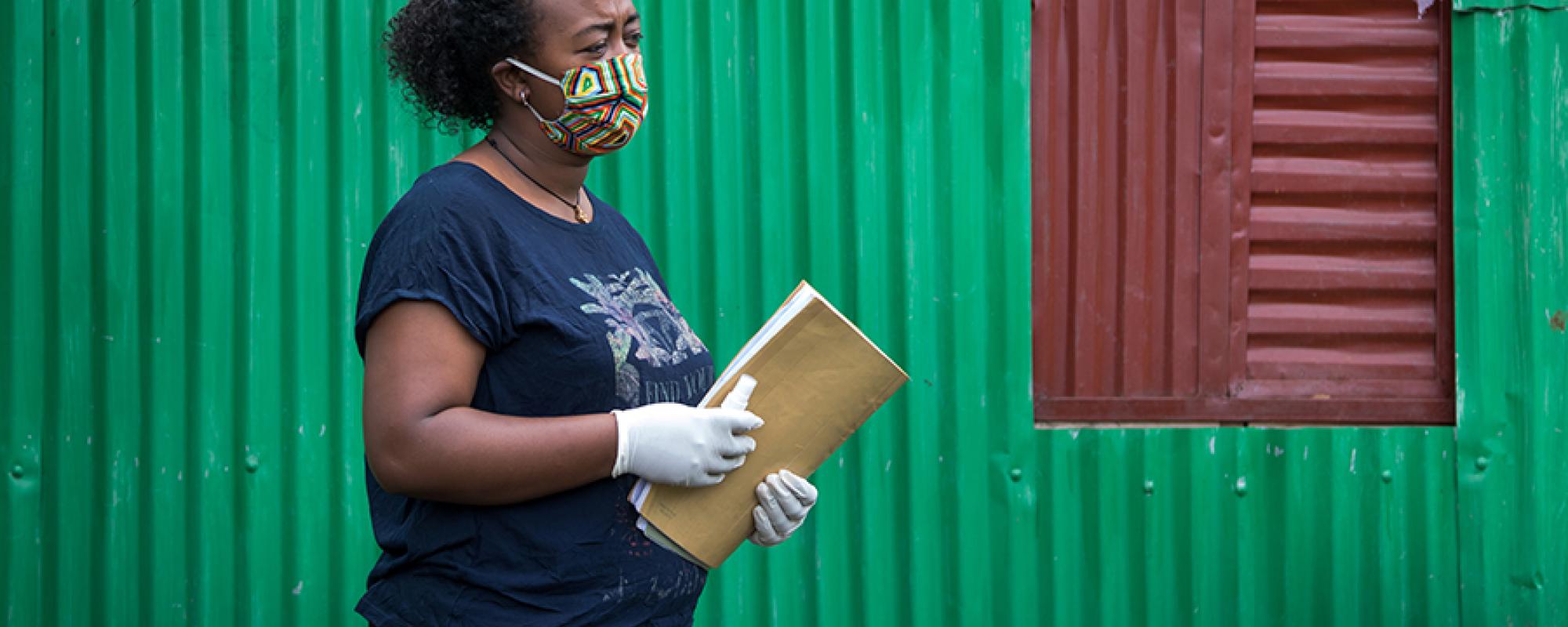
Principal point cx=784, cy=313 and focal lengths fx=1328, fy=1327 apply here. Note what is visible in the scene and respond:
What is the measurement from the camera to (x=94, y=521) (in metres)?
3.99

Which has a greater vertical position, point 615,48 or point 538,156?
point 615,48

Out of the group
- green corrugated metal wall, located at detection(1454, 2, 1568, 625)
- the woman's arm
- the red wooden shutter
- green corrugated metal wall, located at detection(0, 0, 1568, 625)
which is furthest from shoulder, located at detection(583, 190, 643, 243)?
green corrugated metal wall, located at detection(1454, 2, 1568, 625)

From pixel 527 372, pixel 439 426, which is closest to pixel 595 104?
pixel 527 372

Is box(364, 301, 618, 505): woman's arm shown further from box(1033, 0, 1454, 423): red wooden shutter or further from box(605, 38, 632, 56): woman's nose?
box(1033, 0, 1454, 423): red wooden shutter

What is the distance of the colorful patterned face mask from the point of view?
212cm

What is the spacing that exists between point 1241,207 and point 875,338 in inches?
47.5

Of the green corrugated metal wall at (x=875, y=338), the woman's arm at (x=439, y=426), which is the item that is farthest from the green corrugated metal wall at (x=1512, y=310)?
the woman's arm at (x=439, y=426)

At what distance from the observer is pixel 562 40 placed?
211 centimetres

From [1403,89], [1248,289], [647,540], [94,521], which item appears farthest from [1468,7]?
[94,521]

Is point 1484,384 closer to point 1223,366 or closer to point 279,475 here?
point 1223,366

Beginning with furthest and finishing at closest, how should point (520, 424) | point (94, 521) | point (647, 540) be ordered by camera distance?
point (94, 521)
point (647, 540)
point (520, 424)

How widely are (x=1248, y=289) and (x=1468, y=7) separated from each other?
3.53ft

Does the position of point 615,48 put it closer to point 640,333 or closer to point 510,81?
point 510,81

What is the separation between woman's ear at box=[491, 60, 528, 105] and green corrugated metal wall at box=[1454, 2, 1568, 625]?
3.15 m
